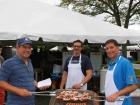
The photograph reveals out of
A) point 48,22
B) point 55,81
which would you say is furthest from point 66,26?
point 55,81

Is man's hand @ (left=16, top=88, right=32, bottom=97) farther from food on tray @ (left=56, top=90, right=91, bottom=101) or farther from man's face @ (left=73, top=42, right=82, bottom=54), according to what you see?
man's face @ (left=73, top=42, right=82, bottom=54)

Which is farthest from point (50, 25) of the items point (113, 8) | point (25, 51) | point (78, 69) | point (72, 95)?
point (113, 8)

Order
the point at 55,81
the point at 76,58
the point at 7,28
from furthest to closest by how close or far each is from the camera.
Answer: the point at 55,81, the point at 7,28, the point at 76,58

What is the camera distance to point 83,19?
12.0 m

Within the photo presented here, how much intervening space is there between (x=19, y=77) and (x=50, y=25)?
5850 mm

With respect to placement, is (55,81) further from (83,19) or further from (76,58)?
(76,58)

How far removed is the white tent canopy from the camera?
402 inches

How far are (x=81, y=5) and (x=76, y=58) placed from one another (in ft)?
102

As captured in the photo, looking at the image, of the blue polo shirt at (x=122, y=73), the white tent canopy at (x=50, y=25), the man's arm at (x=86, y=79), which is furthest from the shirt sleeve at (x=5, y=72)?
the white tent canopy at (x=50, y=25)

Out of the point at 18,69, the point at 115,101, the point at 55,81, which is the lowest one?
the point at 55,81

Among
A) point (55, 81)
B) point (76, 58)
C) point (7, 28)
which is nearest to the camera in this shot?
point (76, 58)

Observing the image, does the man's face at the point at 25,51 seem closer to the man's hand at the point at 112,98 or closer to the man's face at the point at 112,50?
the man's face at the point at 112,50

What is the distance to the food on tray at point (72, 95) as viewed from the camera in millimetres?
5336

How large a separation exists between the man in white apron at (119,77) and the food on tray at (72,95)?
11.7 inches
